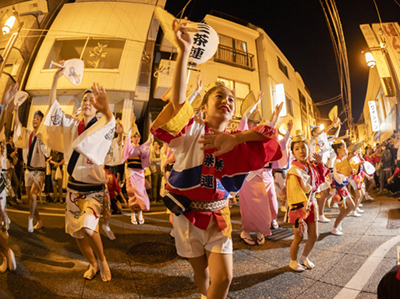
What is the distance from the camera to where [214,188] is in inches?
45.4

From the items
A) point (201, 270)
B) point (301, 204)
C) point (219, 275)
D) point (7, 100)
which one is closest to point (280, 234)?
point (301, 204)

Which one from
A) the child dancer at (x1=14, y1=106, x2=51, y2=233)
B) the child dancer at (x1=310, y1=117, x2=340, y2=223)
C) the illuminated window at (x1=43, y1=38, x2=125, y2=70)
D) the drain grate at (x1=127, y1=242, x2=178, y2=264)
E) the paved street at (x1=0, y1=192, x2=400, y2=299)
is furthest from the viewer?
the child dancer at (x1=310, y1=117, x2=340, y2=223)

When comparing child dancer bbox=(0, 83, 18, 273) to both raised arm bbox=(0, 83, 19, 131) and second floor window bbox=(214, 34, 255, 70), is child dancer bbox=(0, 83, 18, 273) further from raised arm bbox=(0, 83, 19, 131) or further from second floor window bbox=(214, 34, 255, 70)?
second floor window bbox=(214, 34, 255, 70)

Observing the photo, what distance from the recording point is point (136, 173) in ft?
13.1

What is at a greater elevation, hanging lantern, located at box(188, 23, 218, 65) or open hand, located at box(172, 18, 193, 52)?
hanging lantern, located at box(188, 23, 218, 65)

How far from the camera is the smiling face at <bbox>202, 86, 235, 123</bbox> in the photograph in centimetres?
125

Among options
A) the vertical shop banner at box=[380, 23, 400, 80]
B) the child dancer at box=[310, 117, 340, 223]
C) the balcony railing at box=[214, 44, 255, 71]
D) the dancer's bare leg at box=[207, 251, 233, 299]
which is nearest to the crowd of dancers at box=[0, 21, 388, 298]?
the dancer's bare leg at box=[207, 251, 233, 299]

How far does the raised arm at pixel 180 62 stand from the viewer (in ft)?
3.07

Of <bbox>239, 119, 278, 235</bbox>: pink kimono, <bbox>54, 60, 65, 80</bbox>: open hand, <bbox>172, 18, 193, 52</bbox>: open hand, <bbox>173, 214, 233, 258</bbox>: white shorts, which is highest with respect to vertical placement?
<bbox>54, 60, 65, 80</bbox>: open hand

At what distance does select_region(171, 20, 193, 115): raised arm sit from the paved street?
5.36 ft

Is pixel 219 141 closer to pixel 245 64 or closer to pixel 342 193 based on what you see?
pixel 245 64

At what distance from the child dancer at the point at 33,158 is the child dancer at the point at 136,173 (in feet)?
5.17

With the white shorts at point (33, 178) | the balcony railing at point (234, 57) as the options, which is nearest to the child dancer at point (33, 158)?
the white shorts at point (33, 178)

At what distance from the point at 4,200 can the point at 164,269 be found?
1.57m
